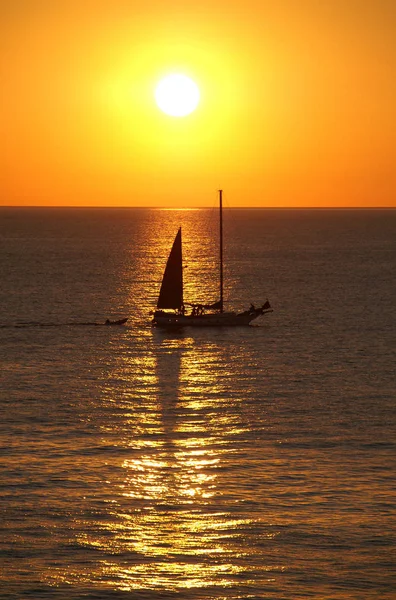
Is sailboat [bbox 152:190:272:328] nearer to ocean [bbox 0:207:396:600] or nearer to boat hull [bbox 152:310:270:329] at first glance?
boat hull [bbox 152:310:270:329]

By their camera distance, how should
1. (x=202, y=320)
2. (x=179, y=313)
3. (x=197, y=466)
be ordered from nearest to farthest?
(x=197, y=466)
(x=202, y=320)
(x=179, y=313)

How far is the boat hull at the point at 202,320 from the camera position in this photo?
387 feet

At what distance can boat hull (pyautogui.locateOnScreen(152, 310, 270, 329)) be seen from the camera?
387 ft

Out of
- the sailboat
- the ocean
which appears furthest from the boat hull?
the ocean

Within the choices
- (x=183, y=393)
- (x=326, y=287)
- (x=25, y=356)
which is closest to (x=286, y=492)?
(x=183, y=393)

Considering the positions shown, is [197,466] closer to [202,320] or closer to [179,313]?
[202,320]

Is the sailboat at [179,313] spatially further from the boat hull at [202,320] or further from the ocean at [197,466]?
the ocean at [197,466]

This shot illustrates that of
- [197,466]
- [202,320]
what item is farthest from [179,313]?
[197,466]

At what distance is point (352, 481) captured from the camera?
57.7 m

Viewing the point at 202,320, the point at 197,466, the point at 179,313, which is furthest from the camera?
the point at 179,313

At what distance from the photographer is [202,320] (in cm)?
11850

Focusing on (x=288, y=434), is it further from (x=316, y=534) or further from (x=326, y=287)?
(x=326, y=287)

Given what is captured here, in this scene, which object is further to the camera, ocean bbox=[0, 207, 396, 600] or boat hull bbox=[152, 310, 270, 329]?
boat hull bbox=[152, 310, 270, 329]

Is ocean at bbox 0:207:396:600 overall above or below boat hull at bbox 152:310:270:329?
below
